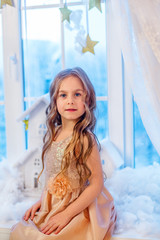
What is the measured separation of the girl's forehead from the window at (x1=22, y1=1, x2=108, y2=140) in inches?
11.1

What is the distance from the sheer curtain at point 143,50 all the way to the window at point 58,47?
1.00 ft

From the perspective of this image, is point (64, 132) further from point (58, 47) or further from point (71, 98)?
point (58, 47)

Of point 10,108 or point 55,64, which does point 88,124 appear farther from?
point 10,108

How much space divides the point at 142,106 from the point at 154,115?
0.22 ft

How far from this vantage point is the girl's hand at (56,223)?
124 cm

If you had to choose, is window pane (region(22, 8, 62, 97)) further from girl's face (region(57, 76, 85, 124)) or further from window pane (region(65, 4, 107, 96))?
girl's face (region(57, 76, 85, 124))

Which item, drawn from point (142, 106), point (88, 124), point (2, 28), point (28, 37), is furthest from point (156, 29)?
point (2, 28)

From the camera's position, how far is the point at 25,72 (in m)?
1.79

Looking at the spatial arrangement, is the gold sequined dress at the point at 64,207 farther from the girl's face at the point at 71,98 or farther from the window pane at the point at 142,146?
the window pane at the point at 142,146

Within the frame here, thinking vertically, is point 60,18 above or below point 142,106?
above

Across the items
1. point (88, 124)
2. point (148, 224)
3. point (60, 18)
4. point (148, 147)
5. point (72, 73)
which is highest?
point (60, 18)

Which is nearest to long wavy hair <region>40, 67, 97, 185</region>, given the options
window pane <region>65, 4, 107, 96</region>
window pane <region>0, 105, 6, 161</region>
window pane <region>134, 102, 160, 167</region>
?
window pane <region>65, 4, 107, 96</region>

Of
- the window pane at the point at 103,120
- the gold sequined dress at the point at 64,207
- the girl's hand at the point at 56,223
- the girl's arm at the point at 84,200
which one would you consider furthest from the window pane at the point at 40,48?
the girl's hand at the point at 56,223

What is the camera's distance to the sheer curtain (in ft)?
4.02
